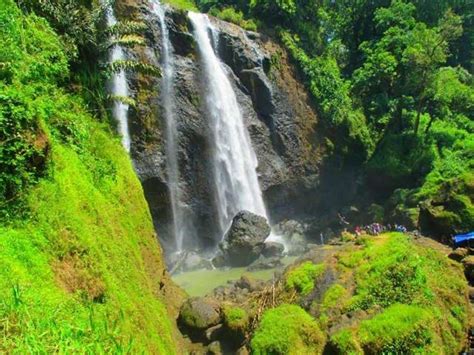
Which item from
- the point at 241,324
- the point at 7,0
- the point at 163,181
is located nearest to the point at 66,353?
the point at 241,324

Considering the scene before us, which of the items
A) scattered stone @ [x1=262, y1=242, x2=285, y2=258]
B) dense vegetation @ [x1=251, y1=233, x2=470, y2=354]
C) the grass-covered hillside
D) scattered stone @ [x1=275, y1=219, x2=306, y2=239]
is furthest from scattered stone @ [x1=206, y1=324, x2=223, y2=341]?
scattered stone @ [x1=275, y1=219, x2=306, y2=239]

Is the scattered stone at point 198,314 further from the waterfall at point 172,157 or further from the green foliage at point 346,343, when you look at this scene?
the waterfall at point 172,157

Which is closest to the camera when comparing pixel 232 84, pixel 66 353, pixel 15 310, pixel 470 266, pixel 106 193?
pixel 66 353

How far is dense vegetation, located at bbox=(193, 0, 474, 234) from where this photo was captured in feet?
92.2

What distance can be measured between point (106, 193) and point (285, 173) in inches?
763

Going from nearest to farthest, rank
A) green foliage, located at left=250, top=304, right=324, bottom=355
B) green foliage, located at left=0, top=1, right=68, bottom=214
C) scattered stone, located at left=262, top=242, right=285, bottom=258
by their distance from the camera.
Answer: green foliage, located at left=0, top=1, right=68, bottom=214, green foliage, located at left=250, top=304, right=324, bottom=355, scattered stone, located at left=262, top=242, right=285, bottom=258

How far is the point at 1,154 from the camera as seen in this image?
5535mm

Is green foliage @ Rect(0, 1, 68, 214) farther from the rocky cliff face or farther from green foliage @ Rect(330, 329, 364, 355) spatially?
the rocky cliff face

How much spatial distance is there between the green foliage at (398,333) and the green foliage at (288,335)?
89 cm

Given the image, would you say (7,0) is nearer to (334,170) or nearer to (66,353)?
(66,353)

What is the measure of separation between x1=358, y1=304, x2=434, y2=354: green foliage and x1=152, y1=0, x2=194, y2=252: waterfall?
14.6 m

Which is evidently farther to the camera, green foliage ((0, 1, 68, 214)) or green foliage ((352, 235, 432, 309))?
green foliage ((352, 235, 432, 309))

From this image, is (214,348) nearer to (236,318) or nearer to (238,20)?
(236,318)

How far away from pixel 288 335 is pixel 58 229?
4.57m
